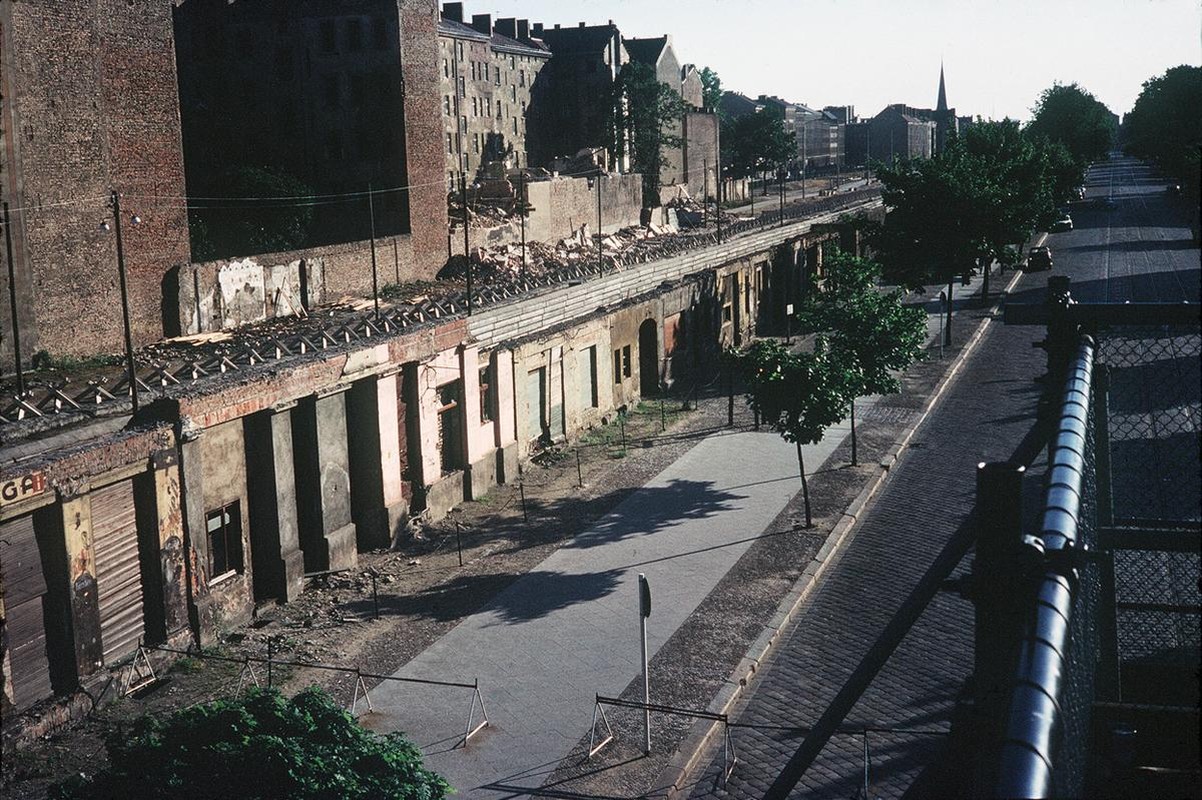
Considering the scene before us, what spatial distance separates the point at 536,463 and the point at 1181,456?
14.4 metres

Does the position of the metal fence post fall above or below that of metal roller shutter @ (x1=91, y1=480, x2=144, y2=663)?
above

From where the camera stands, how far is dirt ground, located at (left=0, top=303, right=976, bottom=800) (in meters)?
15.2

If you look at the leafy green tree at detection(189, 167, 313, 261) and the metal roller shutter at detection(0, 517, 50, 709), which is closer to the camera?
the metal roller shutter at detection(0, 517, 50, 709)

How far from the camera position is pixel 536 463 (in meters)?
29.2

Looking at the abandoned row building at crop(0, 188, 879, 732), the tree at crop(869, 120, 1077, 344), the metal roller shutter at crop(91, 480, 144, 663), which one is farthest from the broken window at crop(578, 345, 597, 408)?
the tree at crop(869, 120, 1077, 344)

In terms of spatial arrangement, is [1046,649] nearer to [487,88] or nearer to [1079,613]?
[1079,613]

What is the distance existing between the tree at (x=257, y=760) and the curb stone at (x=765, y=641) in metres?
4.28

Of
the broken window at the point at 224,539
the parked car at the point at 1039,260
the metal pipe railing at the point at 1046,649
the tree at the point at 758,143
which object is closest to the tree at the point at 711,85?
the tree at the point at 758,143

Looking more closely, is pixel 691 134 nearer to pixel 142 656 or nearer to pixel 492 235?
pixel 492 235

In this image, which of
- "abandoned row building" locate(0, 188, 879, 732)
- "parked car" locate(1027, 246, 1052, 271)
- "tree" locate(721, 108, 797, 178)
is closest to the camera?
"abandoned row building" locate(0, 188, 879, 732)

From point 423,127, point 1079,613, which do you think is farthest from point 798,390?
point 423,127

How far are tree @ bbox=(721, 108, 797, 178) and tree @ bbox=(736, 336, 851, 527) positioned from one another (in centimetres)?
8624

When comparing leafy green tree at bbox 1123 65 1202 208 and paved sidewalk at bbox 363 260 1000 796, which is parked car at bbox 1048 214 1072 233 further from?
paved sidewalk at bbox 363 260 1000 796

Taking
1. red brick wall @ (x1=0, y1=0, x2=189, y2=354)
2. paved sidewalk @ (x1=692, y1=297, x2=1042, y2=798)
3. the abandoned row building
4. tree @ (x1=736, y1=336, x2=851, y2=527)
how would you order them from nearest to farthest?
1. paved sidewalk @ (x1=692, y1=297, x2=1042, y2=798)
2. the abandoned row building
3. tree @ (x1=736, y1=336, x2=851, y2=527)
4. red brick wall @ (x1=0, y1=0, x2=189, y2=354)
